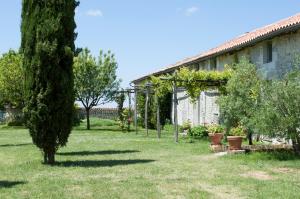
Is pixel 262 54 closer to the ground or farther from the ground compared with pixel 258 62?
farther from the ground

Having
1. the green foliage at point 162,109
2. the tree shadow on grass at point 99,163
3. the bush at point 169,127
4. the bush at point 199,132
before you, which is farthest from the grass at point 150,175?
the green foliage at point 162,109

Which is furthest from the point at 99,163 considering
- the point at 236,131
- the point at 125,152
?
the point at 236,131

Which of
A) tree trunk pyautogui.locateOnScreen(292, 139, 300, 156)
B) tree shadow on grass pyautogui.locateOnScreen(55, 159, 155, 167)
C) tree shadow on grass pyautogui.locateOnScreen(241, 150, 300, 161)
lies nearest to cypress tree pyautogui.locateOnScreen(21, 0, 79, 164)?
tree shadow on grass pyautogui.locateOnScreen(55, 159, 155, 167)

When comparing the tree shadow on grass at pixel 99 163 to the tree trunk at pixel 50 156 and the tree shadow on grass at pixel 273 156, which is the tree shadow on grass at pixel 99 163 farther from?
the tree shadow on grass at pixel 273 156

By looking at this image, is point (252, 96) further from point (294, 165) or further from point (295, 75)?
point (294, 165)

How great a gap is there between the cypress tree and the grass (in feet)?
3.10

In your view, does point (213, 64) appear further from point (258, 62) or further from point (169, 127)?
point (169, 127)

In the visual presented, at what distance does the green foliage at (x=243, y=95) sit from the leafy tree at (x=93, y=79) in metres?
20.2

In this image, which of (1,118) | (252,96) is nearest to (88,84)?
(1,118)

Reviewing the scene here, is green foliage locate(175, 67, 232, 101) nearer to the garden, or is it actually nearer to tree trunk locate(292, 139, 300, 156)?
the garden

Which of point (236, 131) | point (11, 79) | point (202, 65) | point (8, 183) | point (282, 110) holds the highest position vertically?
point (202, 65)

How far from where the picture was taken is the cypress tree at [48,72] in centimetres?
1345

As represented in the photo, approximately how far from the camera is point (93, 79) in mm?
36812

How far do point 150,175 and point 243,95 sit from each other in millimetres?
6216
